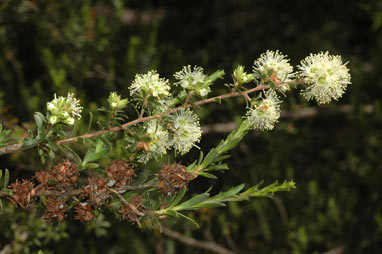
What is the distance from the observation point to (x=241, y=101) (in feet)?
13.3

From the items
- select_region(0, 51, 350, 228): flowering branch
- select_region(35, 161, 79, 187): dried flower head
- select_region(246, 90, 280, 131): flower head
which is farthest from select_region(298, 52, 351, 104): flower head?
select_region(35, 161, 79, 187): dried flower head

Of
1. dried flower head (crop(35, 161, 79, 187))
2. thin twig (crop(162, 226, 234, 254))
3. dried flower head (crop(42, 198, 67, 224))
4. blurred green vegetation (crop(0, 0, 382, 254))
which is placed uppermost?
blurred green vegetation (crop(0, 0, 382, 254))

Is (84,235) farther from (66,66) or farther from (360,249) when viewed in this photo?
(360,249)

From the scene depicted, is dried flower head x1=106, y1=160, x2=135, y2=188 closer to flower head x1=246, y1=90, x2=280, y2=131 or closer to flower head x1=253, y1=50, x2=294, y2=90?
flower head x1=246, y1=90, x2=280, y2=131

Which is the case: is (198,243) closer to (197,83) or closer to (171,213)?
(171,213)

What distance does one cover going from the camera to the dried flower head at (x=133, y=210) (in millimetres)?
Result: 1656

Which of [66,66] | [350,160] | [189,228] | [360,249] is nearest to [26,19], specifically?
[66,66]

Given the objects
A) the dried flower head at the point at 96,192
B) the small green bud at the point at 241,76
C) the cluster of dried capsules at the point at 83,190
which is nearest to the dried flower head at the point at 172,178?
the cluster of dried capsules at the point at 83,190

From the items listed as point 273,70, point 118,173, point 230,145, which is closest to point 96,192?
point 118,173

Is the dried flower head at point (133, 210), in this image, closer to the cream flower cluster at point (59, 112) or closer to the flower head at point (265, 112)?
the cream flower cluster at point (59, 112)

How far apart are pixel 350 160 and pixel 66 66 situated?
9.12ft

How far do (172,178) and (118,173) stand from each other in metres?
0.22

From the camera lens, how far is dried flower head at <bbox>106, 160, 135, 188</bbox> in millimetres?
1698

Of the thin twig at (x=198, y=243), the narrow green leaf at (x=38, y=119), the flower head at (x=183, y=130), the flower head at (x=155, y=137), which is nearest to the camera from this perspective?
the narrow green leaf at (x=38, y=119)
